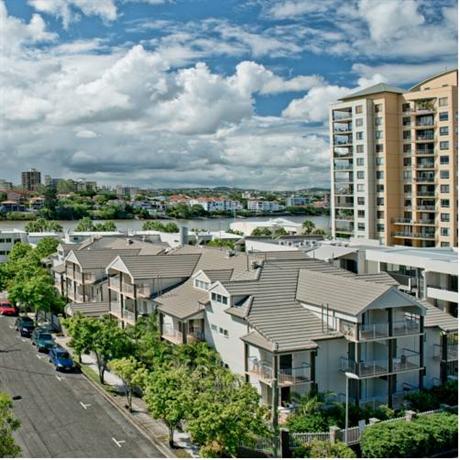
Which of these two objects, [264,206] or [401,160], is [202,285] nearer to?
[401,160]

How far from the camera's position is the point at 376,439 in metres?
15.7

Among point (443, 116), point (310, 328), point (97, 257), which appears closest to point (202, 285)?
point (310, 328)

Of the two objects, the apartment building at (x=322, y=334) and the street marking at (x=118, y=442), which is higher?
the apartment building at (x=322, y=334)

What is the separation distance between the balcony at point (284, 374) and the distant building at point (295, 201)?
341ft

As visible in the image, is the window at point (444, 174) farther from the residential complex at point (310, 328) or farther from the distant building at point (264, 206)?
the distant building at point (264, 206)

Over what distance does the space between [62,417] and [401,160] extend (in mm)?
38129

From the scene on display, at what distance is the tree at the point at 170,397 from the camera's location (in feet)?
50.8

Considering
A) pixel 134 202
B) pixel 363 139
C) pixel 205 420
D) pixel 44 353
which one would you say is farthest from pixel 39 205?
pixel 205 420

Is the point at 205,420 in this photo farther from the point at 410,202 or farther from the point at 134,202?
the point at 134,202

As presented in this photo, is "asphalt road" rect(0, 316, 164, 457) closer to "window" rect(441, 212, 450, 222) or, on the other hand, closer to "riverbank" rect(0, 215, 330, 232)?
"window" rect(441, 212, 450, 222)

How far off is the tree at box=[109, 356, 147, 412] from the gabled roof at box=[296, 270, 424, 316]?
5.99 meters

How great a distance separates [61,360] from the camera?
23844 millimetres

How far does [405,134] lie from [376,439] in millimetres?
37603

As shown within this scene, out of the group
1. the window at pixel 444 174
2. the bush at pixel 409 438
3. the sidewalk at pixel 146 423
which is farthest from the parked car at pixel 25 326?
the window at pixel 444 174
